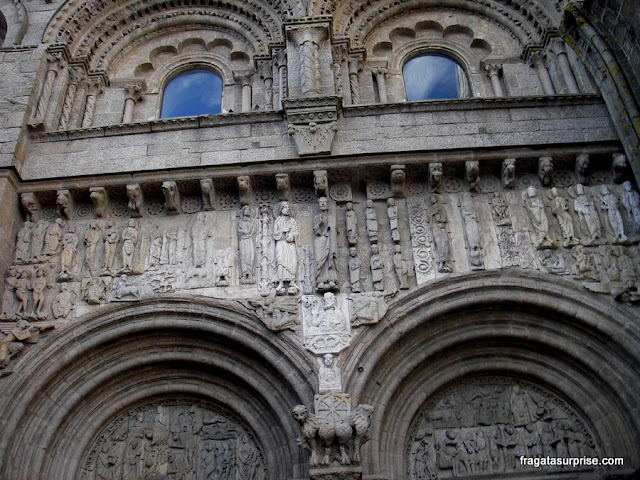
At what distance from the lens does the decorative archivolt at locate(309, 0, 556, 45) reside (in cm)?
1204

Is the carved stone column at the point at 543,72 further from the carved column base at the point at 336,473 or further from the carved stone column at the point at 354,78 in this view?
the carved column base at the point at 336,473

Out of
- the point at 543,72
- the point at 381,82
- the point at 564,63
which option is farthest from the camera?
the point at 381,82

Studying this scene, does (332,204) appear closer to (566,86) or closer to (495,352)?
(495,352)

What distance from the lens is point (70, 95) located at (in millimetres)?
11477

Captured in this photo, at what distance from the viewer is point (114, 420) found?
357 inches

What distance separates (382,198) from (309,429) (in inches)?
146

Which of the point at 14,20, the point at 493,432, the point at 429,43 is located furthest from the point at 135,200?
the point at 429,43

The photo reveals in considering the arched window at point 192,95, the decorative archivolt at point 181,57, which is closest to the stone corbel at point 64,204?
the arched window at point 192,95

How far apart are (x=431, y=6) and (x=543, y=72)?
2.71 metres

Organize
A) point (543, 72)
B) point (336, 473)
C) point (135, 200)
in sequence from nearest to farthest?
point (336, 473) → point (135, 200) → point (543, 72)

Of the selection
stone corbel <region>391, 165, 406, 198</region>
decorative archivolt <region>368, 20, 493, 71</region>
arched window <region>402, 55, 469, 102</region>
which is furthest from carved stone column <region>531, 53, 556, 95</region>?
stone corbel <region>391, 165, 406, 198</region>

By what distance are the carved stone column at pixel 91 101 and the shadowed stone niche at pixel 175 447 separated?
5221 mm

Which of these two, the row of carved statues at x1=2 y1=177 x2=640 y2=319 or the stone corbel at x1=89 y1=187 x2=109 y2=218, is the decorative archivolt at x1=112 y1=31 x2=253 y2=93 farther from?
the row of carved statues at x1=2 y1=177 x2=640 y2=319

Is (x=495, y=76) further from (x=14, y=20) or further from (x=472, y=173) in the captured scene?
(x=14, y=20)
